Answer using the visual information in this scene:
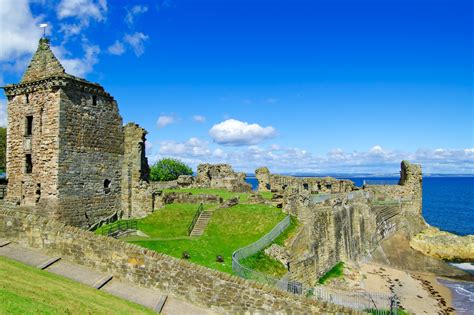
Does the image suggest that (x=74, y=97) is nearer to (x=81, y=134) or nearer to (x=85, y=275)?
(x=81, y=134)

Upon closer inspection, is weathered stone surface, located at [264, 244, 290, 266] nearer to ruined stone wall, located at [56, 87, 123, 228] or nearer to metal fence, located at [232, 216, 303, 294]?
metal fence, located at [232, 216, 303, 294]

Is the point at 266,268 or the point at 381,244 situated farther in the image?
the point at 381,244

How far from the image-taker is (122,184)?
110ft

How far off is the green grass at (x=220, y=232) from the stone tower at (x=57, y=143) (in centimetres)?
549

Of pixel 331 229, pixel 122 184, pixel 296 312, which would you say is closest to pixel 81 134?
pixel 122 184

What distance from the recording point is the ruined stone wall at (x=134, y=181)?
109 ft

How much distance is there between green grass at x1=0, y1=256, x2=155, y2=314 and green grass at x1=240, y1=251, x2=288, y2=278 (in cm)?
911

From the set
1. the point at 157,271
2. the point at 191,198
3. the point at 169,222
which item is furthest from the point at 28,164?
the point at 157,271

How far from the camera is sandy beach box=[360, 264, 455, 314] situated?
31594 millimetres

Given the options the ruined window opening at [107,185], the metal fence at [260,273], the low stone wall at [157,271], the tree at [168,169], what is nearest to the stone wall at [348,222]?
the metal fence at [260,273]

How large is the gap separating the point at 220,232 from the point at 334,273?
40.7 feet

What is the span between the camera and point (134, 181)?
3369cm

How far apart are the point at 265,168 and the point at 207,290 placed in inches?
1568

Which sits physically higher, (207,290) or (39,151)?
(39,151)
